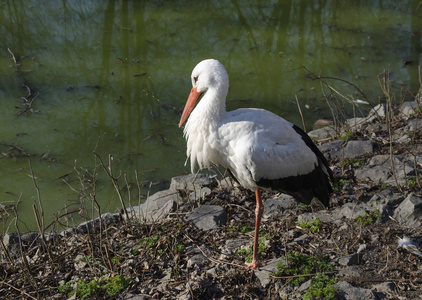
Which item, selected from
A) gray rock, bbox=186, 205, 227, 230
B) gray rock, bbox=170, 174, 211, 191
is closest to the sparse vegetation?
gray rock, bbox=186, 205, 227, 230

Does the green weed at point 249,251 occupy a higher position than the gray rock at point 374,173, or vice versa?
the gray rock at point 374,173

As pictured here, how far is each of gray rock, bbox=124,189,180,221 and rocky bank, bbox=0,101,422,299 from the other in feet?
0.07

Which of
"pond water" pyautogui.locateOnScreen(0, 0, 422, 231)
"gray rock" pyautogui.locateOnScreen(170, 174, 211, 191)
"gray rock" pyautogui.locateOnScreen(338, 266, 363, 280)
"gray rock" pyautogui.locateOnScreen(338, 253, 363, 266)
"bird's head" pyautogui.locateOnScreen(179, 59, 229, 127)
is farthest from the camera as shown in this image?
"pond water" pyautogui.locateOnScreen(0, 0, 422, 231)

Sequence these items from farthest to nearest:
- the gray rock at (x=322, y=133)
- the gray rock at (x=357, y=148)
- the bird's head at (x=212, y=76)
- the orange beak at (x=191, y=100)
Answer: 1. the gray rock at (x=322, y=133)
2. the gray rock at (x=357, y=148)
3. the orange beak at (x=191, y=100)
4. the bird's head at (x=212, y=76)

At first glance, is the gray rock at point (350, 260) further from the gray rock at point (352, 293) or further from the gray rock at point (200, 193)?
the gray rock at point (200, 193)

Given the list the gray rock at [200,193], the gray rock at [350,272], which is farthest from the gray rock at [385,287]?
the gray rock at [200,193]

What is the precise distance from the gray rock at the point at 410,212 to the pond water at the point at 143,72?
1.68 m

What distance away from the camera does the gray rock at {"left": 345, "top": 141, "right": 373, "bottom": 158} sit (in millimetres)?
5133

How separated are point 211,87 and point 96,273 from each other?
164 centimetres

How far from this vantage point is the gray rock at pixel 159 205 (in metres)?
4.50

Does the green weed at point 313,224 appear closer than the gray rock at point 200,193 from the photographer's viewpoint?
Yes

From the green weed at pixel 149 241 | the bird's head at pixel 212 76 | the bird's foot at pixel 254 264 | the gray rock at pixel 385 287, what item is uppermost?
the bird's head at pixel 212 76

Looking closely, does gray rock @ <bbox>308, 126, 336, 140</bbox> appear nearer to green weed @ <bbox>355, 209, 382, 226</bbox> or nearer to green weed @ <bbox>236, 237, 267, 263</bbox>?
green weed @ <bbox>355, 209, 382, 226</bbox>

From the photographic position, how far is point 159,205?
4.91 meters
